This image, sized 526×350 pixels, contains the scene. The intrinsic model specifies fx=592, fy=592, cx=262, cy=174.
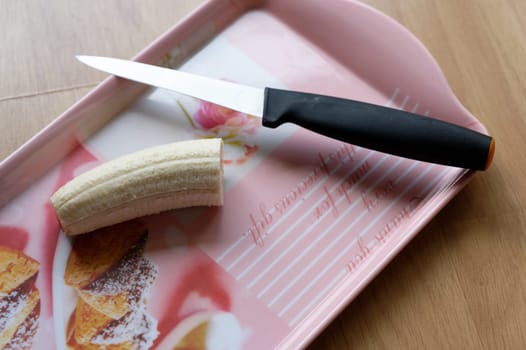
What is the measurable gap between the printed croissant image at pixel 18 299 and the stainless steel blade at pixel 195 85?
24 centimetres

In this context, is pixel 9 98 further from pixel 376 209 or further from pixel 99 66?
pixel 376 209

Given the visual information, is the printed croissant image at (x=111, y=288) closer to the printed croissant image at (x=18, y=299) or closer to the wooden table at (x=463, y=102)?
the printed croissant image at (x=18, y=299)

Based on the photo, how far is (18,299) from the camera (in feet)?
2.04

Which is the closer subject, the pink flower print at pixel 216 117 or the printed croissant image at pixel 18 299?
the printed croissant image at pixel 18 299

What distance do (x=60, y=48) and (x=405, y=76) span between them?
17.3 inches

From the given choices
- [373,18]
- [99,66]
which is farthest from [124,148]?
[373,18]

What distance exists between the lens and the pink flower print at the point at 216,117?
717 mm

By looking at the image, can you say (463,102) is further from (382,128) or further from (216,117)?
(216,117)

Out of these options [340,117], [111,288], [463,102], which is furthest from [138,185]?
[463,102]

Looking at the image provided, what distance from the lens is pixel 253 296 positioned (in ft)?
2.09

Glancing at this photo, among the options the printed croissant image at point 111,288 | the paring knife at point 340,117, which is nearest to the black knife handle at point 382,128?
the paring knife at point 340,117

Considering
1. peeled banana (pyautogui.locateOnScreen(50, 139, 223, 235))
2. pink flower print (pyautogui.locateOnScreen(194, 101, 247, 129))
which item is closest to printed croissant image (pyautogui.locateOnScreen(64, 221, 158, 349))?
peeled banana (pyautogui.locateOnScreen(50, 139, 223, 235))

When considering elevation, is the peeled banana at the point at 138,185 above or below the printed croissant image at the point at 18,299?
above

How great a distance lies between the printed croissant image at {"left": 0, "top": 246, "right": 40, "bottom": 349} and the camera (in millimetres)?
609
